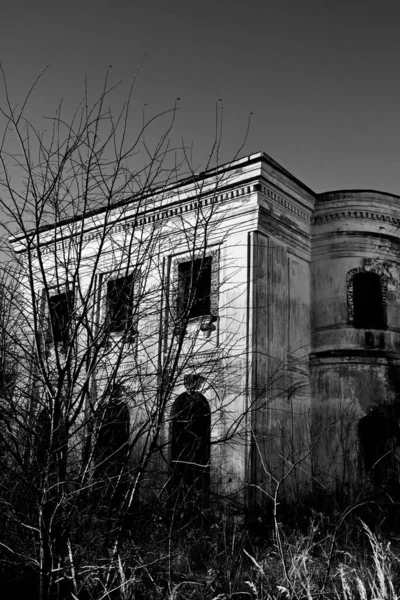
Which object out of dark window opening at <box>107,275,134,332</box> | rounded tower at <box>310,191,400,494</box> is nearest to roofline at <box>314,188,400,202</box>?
rounded tower at <box>310,191,400,494</box>

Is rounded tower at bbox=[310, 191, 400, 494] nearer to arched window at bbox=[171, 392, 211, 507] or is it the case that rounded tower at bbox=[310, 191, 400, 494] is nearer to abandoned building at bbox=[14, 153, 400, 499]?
abandoned building at bbox=[14, 153, 400, 499]

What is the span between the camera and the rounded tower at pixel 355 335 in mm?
13570

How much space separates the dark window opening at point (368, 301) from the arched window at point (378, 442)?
220cm

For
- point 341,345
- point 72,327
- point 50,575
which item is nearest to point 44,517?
point 50,575

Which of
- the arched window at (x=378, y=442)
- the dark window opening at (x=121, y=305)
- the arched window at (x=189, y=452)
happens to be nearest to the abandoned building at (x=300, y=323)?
the arched window at (x=378, y=442)

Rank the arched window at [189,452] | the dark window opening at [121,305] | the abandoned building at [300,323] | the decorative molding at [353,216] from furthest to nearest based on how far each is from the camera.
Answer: the decorative molding at [353,216], the abandoned building at [300,323], the arched window at [189,452], the dark window opening at [121,305]

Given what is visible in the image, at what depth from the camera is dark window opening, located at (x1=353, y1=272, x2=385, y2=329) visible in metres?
14.5

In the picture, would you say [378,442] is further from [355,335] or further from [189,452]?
[189,452]

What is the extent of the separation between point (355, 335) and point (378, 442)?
2432 millimetres

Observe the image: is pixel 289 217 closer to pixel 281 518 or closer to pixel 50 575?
pixel 281 518

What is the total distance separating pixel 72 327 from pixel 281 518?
25.9 ft

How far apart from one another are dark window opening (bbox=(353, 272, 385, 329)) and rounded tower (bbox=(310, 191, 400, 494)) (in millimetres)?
23

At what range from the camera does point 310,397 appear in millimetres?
14062

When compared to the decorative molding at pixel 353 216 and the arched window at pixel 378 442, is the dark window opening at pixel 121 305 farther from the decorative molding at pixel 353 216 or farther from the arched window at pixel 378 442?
the decorative molding at pixel 353 216
